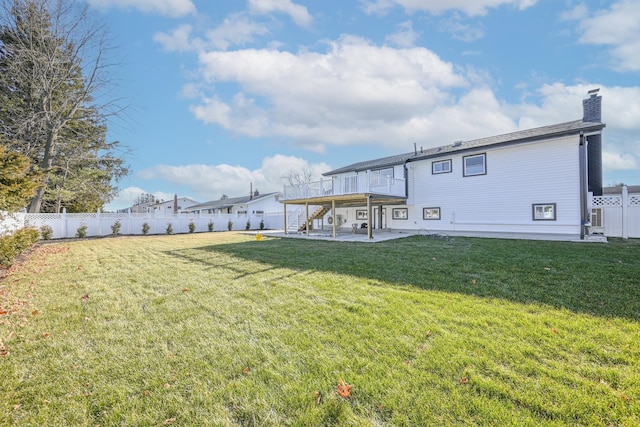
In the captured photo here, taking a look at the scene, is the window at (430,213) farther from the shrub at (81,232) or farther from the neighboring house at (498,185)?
the shrub at (81,232)

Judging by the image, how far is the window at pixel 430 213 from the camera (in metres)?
15.7

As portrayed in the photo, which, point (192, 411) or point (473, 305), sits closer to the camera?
point (192, 411)

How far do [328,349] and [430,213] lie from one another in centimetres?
1462

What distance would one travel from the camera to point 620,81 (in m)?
13.6

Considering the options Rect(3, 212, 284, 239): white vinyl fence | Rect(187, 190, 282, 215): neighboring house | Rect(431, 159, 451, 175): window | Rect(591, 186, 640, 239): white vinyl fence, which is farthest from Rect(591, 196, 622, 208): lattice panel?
Rect(187, 190, 282, 215): neighboring house

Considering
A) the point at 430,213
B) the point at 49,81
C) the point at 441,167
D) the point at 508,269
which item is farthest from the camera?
the point at 430,213

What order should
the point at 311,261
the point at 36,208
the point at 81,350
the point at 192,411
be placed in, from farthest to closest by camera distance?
the point at 36,208 → the point at 311,261 → the point at 81,350 → the point at 192,411

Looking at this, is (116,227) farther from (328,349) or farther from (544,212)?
(544,212)

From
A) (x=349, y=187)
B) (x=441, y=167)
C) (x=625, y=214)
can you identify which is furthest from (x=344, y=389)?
(x=625, y=214)

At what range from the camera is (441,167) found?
15.5 meters

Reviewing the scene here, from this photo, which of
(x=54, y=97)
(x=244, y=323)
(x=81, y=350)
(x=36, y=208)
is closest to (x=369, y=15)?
(x=244, y=323)

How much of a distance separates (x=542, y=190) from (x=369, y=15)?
423 inches

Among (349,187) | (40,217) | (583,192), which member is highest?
(349,187)

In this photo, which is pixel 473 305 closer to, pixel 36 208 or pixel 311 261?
pixel 311 261
